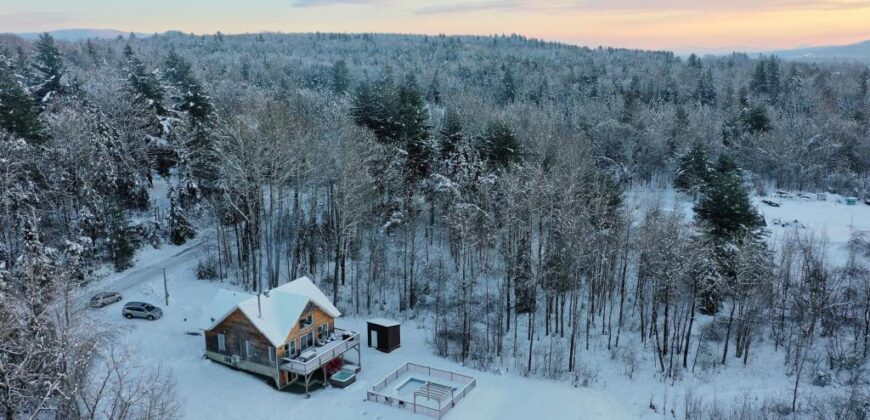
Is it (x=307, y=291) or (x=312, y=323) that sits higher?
(x=307, y=291)

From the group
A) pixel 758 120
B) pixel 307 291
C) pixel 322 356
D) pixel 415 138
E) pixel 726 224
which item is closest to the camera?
pixel 322 356

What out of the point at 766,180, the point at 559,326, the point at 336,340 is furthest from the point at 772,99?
the point at 336,340

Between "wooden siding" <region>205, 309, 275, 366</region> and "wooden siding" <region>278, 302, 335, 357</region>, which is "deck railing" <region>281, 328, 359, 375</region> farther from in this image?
"wooden siding" <region>205, 309, 275, 366</region>

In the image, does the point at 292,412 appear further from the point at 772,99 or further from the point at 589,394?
the point at 772,99

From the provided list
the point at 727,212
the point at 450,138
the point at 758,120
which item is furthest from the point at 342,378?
the point at 758,120

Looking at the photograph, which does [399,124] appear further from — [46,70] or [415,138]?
[46,70]

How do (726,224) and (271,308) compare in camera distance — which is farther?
(726,224)

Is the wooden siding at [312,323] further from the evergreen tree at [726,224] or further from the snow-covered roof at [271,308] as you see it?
the evergreen tree at [726,224]

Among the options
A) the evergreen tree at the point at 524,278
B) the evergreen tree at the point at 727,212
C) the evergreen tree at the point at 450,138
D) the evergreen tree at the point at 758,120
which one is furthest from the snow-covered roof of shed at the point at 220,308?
the evergreen tree at the point at 758,120
